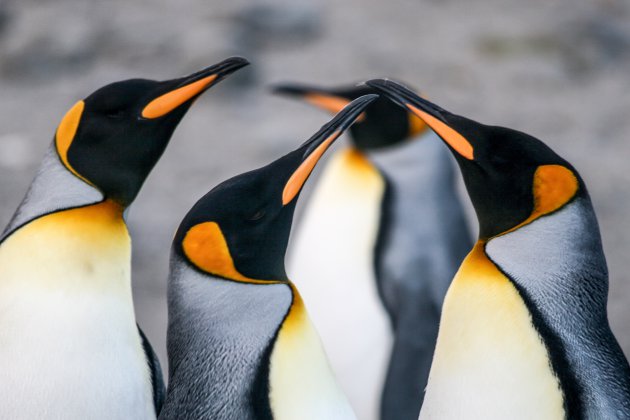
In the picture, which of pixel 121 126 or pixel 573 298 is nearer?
pixel 573 298

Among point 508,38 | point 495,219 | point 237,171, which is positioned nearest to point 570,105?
point 508,38

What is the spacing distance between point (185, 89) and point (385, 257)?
1.20m

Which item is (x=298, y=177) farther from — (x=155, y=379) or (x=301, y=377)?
(x=155, y=379)

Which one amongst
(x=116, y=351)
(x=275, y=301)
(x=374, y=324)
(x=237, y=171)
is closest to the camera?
(x=275, y=301)

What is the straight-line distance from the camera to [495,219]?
73.1 inches

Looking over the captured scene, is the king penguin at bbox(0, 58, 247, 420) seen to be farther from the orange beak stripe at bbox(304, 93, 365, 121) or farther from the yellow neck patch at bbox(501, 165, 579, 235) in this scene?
the orange beak stripe at bbox(304, 93, 365, 121)

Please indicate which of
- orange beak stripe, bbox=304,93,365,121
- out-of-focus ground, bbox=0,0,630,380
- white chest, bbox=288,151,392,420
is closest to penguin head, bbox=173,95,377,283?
white chest, bbox=288,151,392,420

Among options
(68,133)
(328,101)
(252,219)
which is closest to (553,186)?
(252,219)

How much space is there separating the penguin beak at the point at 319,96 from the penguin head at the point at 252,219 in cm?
145

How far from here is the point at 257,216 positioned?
1849 millimetres

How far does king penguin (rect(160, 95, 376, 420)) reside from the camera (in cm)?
174

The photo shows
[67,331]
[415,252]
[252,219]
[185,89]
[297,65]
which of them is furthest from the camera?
[297,65]

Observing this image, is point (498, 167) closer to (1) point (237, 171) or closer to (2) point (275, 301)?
(2) point (275, 301)

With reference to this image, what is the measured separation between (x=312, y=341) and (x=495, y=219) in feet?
1.43
